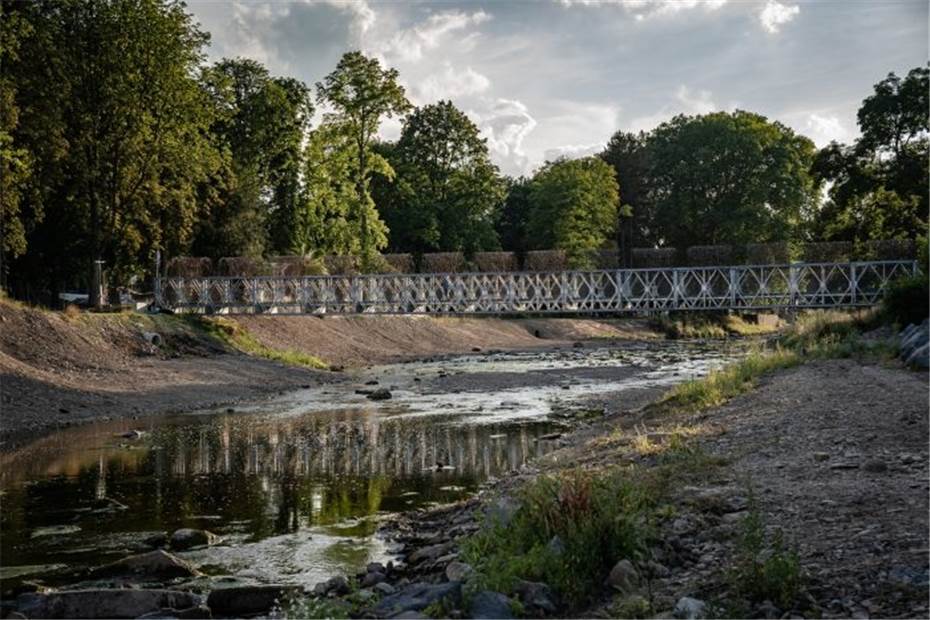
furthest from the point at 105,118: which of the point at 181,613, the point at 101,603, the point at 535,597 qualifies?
the point at 535,597

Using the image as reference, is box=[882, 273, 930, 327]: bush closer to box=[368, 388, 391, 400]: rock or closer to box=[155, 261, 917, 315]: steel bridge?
box=[155, 261, 917, 315]: steel bridge

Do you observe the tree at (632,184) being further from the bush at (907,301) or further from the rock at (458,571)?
the rock at (458,571)

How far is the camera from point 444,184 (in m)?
82.3

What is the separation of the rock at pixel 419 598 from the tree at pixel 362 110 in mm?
47441

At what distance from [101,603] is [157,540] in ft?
11.0

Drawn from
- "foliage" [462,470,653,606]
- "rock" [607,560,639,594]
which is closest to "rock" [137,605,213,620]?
"foliage" [462,470,653,606]

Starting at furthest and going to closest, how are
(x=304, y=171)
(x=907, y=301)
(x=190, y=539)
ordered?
(x=304, y=171) < (x=907, y=301) < (x=190, y=539)

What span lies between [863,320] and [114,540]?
99.0ft

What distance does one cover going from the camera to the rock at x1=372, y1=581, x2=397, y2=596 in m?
9.45

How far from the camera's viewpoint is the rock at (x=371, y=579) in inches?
396

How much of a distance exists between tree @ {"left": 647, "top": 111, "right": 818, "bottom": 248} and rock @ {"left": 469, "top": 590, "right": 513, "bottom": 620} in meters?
69.9

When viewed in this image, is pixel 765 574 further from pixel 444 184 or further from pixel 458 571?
pixel 444 184

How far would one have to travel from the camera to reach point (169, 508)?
15031mm

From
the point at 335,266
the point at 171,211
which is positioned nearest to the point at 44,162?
the point at 171,211
